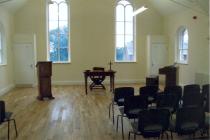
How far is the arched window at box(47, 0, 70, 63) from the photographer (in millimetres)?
12633

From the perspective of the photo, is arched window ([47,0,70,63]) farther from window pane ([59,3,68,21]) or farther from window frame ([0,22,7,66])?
window frame ([0,22,7,66])

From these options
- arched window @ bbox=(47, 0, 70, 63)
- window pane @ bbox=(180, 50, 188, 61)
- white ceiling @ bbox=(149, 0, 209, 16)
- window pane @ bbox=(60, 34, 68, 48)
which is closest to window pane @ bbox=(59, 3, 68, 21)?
arched window @ bbox=(47, 0, 70, 63)

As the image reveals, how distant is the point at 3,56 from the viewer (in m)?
10.7

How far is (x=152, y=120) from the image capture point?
409cm

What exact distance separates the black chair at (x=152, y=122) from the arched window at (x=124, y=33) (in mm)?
9031

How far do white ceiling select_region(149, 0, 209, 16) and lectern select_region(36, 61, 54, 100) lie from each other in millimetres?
5259

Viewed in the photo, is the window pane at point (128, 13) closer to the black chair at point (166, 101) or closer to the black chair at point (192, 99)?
the black chair at point (192, 99)

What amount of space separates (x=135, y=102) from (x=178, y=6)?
6977mm

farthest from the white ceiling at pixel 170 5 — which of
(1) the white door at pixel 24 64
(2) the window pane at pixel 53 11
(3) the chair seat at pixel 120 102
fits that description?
(3) the chair seat at pixel 120 102

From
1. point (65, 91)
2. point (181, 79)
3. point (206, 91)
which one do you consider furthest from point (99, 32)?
point (206, 91)

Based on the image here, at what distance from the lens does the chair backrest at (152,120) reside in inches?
158

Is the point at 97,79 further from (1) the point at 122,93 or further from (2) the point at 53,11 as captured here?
(1) the point at 122,93

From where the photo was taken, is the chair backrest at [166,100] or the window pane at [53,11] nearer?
the chair backrest at [166,100]

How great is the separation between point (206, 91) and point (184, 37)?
588 centimetres
